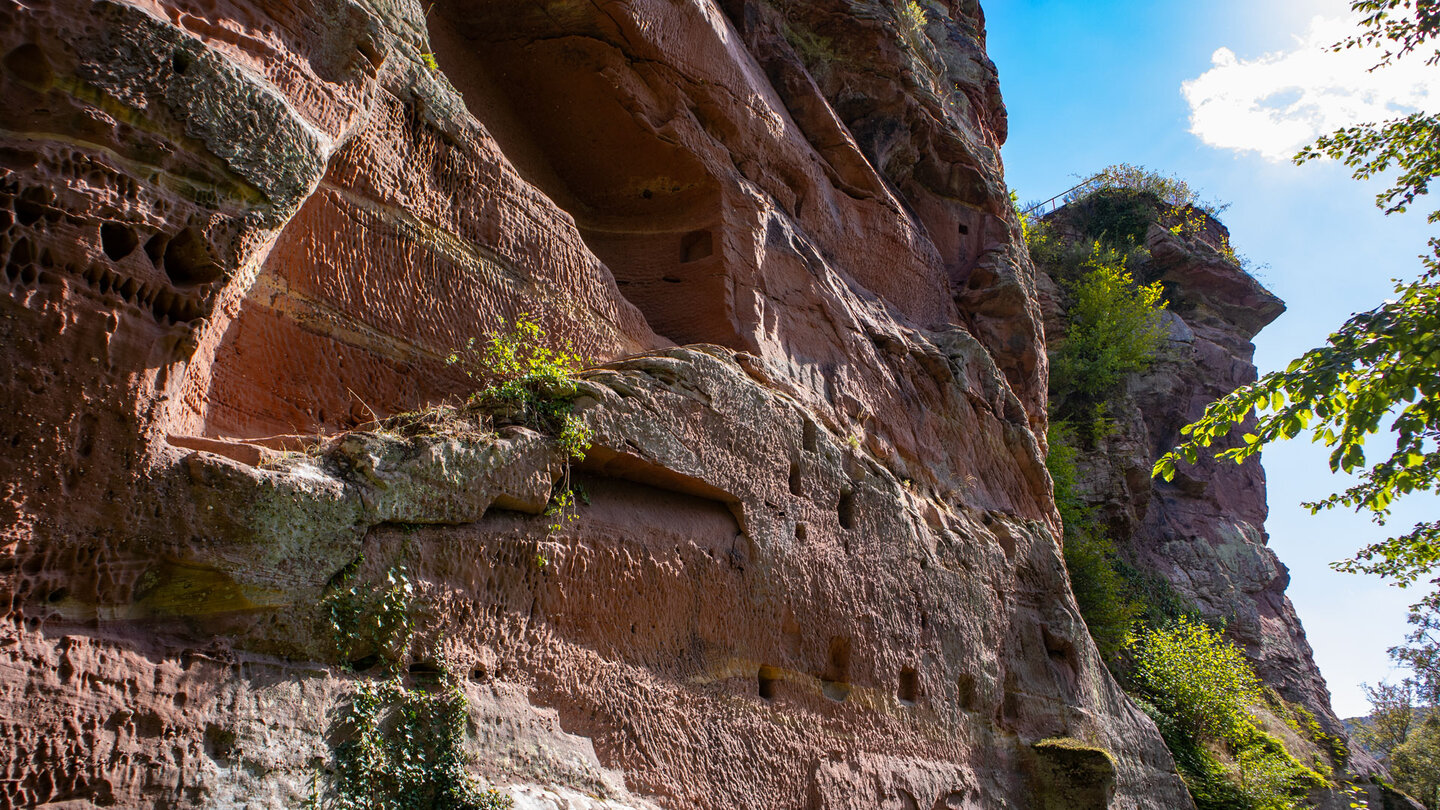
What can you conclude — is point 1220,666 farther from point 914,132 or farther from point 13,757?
point 13,757

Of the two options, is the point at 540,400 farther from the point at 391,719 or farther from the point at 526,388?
the point at 391,719

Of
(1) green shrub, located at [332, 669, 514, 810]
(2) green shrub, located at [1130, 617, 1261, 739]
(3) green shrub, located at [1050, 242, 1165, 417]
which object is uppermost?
(3) green shrub, located at [1050, 242, 1165, 417]

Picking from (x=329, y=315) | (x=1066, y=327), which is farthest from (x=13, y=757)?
(x=1066, y=327)

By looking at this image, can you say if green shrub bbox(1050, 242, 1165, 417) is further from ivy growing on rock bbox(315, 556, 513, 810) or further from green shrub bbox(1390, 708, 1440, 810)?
ivy growing on rock bbox(315, 556, 513, 810)

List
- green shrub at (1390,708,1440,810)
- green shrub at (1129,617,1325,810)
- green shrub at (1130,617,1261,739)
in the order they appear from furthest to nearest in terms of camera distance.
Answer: green shrub at (1390,708,1440,810) < green shrub at (1130,617,1261,739) < green shrub at (1129,617,1325,810)

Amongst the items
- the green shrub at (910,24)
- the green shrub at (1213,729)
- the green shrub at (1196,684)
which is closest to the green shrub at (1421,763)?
the green shrub at (1213,729)

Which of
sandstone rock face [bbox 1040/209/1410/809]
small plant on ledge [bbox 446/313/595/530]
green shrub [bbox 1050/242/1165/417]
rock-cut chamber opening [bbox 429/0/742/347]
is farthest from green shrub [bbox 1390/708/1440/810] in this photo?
small plant on ledge [bbox 446/313/595/530]

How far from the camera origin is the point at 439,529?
14.5ft

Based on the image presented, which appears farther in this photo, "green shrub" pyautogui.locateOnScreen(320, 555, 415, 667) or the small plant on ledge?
the small plant on ledge

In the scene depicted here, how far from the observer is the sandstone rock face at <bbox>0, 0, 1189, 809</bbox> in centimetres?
331

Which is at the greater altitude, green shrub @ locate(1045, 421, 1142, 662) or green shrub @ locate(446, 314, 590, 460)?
green shrub @ locate(1045, 421, 1142, 662)

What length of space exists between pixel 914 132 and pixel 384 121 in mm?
8582

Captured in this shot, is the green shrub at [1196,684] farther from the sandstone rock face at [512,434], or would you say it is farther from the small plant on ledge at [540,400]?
the small plant on ledge at [540,400]

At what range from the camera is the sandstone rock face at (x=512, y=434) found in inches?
130
